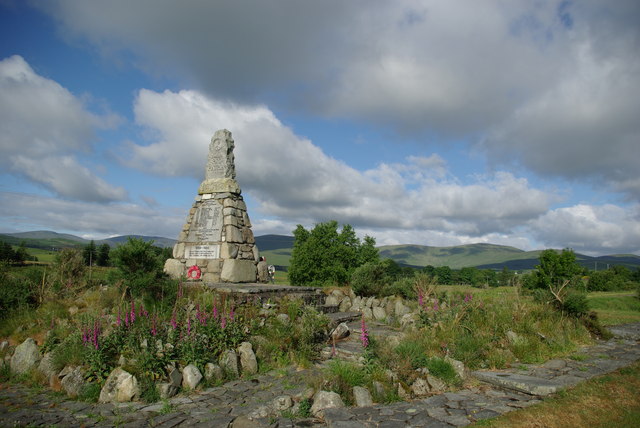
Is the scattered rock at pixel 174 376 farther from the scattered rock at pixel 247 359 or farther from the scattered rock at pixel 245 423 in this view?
the scattered rock at pixel 245 423

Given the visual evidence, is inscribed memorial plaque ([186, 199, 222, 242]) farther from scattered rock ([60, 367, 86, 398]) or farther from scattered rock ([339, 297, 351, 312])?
scattered rock ([60, 367, 86, 398])

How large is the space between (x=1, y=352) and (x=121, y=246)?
3.47 metres

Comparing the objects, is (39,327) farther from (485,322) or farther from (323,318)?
(485,322)

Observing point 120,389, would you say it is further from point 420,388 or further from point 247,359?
point 420,388

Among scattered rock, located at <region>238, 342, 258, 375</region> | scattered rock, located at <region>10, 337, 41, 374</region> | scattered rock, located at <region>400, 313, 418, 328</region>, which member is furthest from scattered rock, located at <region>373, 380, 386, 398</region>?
scattered rock, located at <region>10, 337, 41, 374</region>

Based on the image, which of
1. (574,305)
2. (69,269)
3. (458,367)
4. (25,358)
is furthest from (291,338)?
(69,269)

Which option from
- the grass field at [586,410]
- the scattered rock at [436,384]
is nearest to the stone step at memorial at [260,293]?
the scattered rock at [436,384]

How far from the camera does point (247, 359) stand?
760 centimetres

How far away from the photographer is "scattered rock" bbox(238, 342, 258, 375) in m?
7.48

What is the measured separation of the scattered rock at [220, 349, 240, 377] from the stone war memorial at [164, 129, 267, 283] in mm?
6824

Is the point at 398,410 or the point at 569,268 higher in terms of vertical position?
the point at 569,268

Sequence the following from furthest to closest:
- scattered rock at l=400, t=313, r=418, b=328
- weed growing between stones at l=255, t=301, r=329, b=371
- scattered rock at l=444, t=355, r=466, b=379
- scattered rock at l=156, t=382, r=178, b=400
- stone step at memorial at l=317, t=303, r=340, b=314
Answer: stone step at memorial at l=317, t=303, r=340, b=314, scattered rock at l=400, t=313, r=418, b=328, weed growing between stones at l=255, t=301, r=329, b=371, scattered rock at l=444, t=355, r=466, b=379, scattered rock at l=156, t=382, r=178, b=400

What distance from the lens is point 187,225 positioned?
1580 cm

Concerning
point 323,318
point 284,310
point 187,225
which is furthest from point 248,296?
point 187,225
